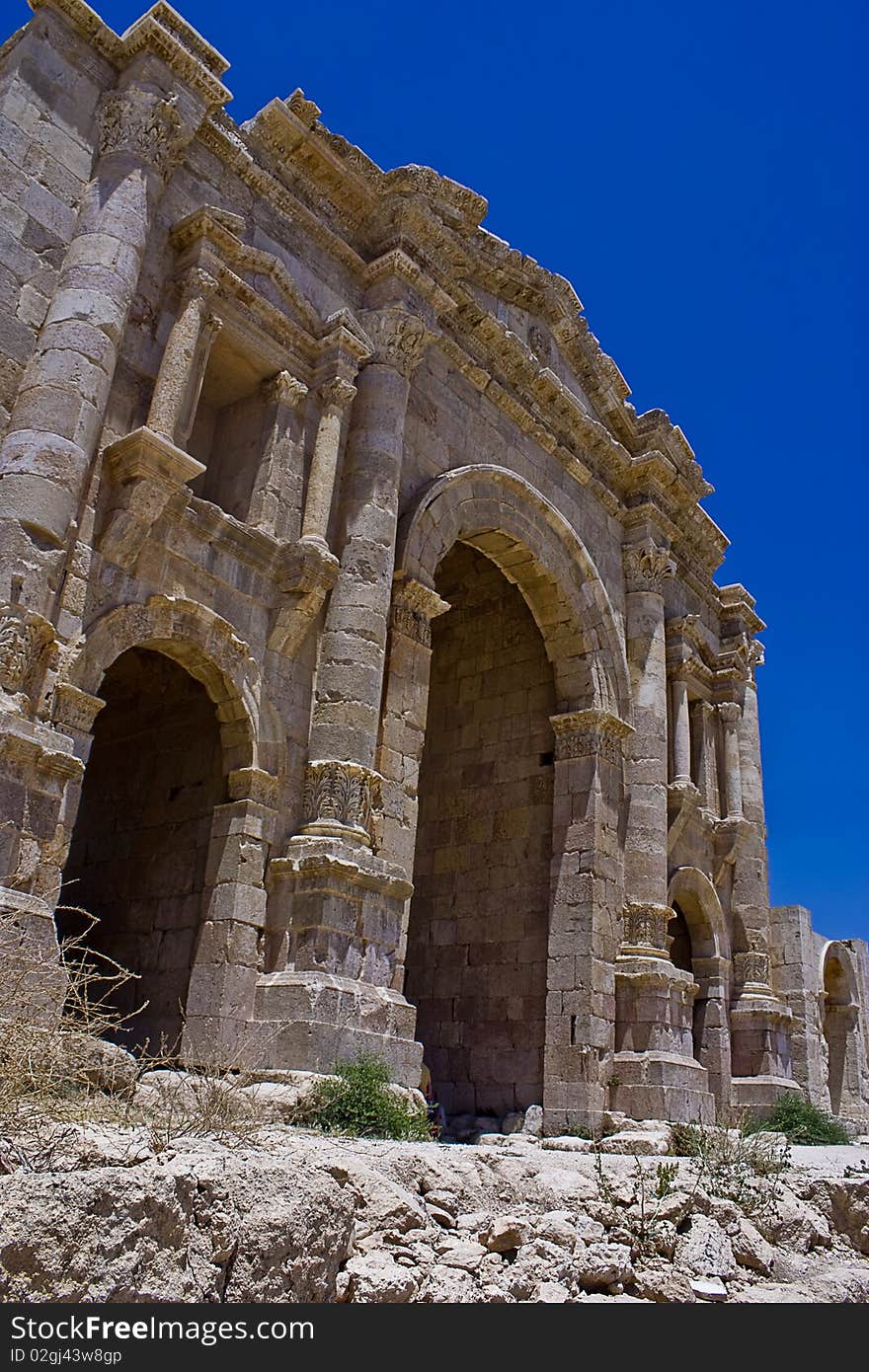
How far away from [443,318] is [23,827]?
8.15 meters

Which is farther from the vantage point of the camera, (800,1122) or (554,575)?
(800,1122)

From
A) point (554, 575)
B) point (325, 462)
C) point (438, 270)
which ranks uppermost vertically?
point (438, 270)

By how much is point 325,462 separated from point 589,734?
5.30 metres

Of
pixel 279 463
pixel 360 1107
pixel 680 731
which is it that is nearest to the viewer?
pixel 360 1107

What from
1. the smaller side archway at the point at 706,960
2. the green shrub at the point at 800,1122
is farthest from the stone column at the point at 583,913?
the green shrub at the point at 800,1122

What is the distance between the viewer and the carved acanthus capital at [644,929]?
1291 centimetres

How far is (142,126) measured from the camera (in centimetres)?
921

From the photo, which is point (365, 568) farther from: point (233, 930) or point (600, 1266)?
point (600, 1266)

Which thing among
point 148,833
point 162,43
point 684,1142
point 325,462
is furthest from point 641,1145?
point 162,43

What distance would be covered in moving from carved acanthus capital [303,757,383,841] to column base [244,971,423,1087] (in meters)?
1.27

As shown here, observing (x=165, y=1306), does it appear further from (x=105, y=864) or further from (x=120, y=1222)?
(x=105, y=864)

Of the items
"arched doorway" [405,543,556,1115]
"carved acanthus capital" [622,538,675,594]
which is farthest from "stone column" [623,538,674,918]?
"arched doorway" [405,543,556,1115]

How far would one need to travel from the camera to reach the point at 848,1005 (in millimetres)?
20859

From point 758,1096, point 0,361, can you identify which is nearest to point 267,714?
point 0,361
